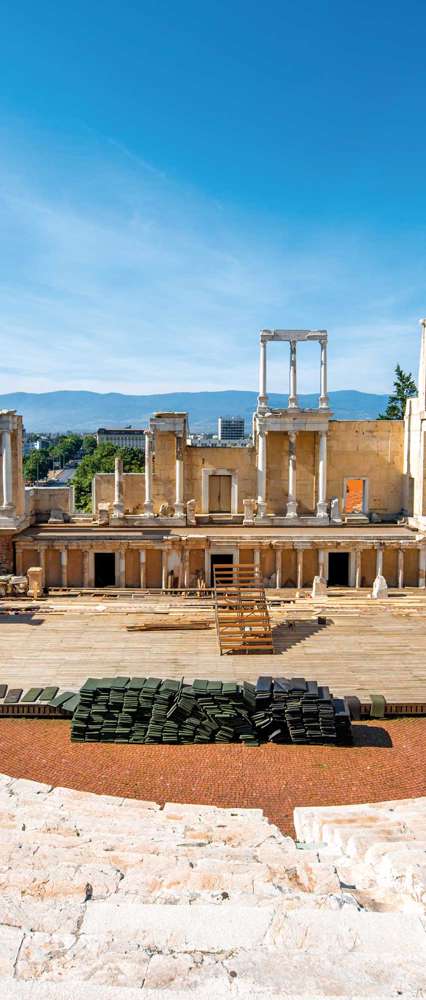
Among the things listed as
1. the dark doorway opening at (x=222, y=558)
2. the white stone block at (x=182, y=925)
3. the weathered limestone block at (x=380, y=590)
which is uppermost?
the white stone block at (x=182, y=925)

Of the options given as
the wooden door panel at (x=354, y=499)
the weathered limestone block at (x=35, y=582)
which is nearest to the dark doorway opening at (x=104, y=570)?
the weathered limestone block at (x=35, y=582)

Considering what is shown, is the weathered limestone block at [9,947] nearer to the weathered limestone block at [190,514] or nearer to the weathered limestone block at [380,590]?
the weathered limestone block at [380,590]

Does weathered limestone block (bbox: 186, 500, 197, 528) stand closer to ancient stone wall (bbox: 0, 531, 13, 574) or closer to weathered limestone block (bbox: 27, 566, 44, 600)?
ancient stone wall (bbox: 0, 531, 13, 574)

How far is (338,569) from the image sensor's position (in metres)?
31.8

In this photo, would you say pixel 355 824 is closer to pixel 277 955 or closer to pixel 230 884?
pixel 230 884

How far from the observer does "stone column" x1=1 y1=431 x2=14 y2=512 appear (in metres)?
30.3

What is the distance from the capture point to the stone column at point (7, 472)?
30266 mm

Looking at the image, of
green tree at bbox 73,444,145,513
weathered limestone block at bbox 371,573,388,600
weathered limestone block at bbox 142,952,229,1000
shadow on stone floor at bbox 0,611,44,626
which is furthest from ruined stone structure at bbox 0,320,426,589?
green tree at bbox 73,444,145,513

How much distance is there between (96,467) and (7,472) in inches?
2981

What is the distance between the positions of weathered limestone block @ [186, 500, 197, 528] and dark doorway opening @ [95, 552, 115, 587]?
218 inches

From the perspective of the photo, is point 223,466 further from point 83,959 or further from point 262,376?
point 83,959

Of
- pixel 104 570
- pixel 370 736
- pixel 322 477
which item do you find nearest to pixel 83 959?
pixel 370 736

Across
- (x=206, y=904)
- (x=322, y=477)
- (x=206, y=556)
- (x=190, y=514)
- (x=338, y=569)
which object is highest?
(x=322, y=477)

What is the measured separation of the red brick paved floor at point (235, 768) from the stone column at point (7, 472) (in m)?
16.4
